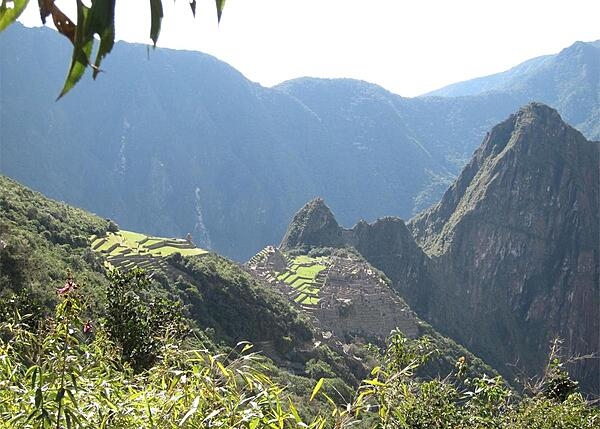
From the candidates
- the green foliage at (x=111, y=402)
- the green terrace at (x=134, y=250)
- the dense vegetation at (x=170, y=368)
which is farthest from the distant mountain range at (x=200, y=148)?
the green foliage at (x=111, y=402)

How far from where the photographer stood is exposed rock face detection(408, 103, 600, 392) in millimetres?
76875

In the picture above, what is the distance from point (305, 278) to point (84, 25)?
49.9 meters

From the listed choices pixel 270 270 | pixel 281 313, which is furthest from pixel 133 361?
pixel 270 270

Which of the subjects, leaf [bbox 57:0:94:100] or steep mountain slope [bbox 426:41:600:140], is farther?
steep mountain slope [bbox 426:41:600:140]

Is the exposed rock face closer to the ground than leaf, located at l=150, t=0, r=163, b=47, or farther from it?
closer to the ground

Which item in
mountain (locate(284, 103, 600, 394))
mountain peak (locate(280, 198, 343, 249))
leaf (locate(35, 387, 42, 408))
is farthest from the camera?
mountain (locate(284, 103, 600, 394))

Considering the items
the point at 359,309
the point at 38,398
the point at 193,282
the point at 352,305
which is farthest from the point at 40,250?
the point at 359,309

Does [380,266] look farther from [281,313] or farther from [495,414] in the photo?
[495,414]

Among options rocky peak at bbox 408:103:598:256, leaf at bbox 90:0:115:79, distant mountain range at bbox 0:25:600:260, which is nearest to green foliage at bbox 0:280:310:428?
leaf at bbox 90:0:115:79

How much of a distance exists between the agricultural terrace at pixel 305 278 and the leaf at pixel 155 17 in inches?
1721

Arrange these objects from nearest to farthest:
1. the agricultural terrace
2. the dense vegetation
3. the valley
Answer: the dense vegetation
the valley
the agricultural terrace

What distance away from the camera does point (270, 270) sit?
50688 mm

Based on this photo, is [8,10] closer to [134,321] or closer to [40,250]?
[134,321]

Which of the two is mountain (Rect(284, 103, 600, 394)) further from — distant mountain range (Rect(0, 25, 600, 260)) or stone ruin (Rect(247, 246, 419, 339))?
distant mountain range (Rect(0, 25, 600, 260))
